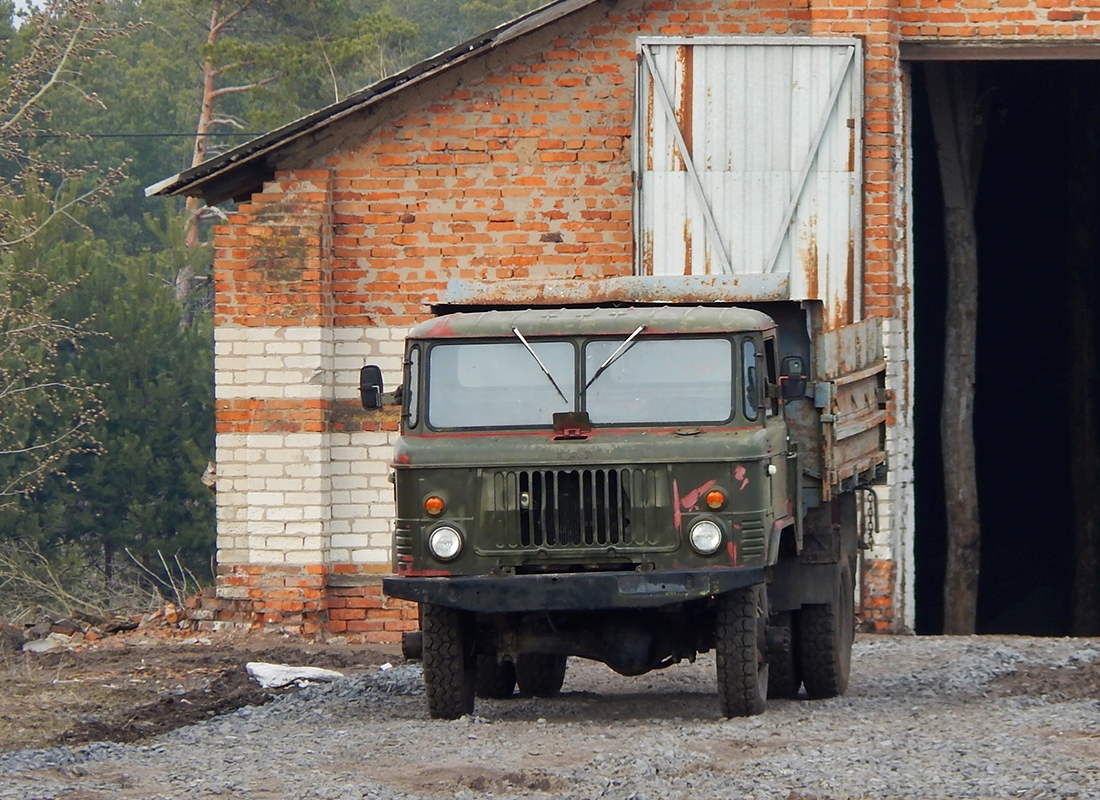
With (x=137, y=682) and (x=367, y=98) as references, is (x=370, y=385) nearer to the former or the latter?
(x=137, y=682)

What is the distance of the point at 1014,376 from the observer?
24562mm

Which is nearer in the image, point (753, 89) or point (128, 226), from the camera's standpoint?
point (753, 89)

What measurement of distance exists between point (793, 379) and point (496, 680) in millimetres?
2828

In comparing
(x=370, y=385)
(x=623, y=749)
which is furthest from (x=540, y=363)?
(x=623, y=749)

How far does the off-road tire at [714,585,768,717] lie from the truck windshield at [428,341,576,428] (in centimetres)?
140

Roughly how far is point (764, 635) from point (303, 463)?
6201 mm

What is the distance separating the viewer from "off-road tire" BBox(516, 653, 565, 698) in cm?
1204

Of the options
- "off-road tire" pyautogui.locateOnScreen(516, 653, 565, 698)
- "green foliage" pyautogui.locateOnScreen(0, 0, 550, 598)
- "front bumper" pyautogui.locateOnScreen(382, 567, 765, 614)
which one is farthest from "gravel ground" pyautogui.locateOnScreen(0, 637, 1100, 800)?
"green foliage" pyautogui.locateOnScreen(0, 0, 550, 598)

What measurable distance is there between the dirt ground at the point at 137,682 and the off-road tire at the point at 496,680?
1463 mm

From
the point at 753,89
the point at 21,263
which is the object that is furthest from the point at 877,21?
the point at 21,263

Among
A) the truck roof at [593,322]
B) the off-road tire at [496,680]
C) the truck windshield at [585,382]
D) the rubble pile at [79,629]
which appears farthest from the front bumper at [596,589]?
the rubble pile at [79,629]

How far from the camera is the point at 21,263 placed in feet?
90.6

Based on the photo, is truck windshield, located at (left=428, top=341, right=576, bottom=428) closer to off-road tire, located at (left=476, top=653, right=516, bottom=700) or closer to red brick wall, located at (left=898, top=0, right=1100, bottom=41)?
off-road tire, located at (left=476, top=653, right=516, bottom=700)

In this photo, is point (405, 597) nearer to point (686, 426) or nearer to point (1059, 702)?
point (686, 426)
